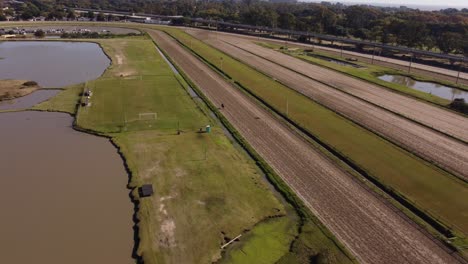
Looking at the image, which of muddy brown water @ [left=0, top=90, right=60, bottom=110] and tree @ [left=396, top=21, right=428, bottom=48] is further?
tree @ [left=396, top=21, right=428, bottom=48]

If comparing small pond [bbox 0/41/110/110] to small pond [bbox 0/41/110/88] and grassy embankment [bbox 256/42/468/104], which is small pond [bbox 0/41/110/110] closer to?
small pond [bbox 0/41/110/88]

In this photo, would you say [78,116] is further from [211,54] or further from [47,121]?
[211,54]

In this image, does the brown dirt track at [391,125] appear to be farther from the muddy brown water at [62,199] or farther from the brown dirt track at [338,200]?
the muddy brown water at [62,199]

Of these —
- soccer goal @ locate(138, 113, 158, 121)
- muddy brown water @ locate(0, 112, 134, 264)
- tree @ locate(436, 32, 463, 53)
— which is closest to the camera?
muddy brown water @ locate(0, 112, 134, 264)

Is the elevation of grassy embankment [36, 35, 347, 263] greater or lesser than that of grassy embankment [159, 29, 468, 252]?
greater

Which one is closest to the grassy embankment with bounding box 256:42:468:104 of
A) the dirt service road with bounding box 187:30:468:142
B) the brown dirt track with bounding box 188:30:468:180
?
the dirt service road with bounding box 187:30:468:142

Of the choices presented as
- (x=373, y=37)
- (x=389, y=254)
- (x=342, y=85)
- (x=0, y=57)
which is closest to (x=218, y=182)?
(x=389, y=254)

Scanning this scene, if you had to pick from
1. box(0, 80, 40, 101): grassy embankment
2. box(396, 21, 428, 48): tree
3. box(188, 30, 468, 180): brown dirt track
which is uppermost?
box(396, 21, 428, 48): tree
